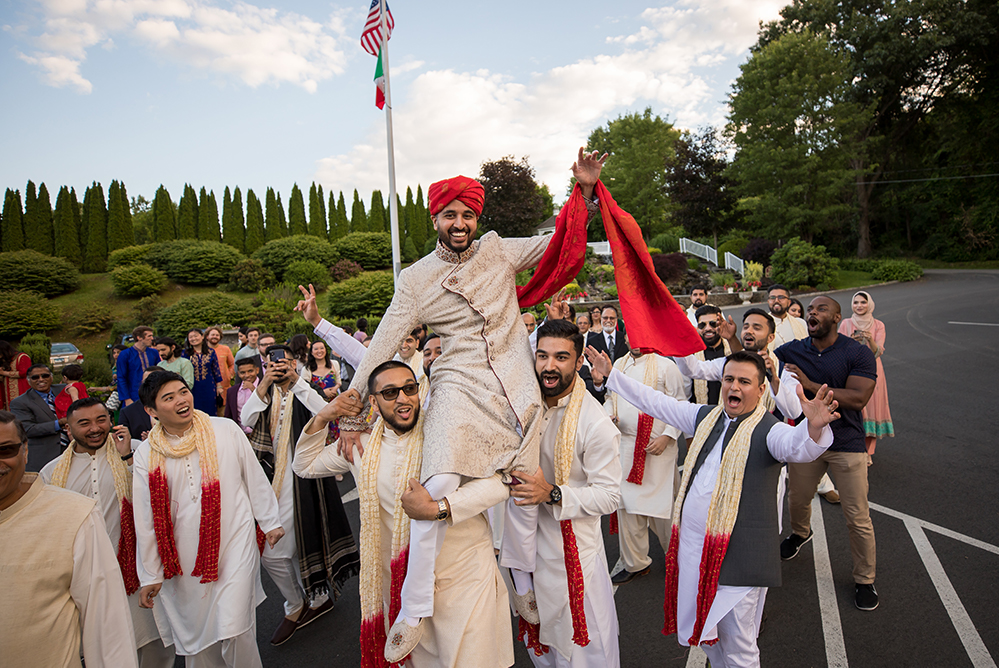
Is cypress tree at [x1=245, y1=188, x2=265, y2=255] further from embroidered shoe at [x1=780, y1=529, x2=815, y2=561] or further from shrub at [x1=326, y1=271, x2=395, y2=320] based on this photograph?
embroidered shoe at [x1=780, y1=529, x2=815, y2=561]

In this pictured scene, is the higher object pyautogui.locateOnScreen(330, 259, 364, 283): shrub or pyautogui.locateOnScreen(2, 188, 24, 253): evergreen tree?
pyautogui.locateOnScreen(2, 188, 24, 253): evergreen tree

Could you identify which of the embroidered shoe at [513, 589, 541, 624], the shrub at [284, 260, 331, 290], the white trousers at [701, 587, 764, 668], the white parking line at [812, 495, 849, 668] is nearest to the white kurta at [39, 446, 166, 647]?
the embroidered shoe at [513, 589, 541, 624]

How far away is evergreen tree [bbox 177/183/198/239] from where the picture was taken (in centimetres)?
3494

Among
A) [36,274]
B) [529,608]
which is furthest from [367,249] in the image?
[529,608]

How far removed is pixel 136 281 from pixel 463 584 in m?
28.3

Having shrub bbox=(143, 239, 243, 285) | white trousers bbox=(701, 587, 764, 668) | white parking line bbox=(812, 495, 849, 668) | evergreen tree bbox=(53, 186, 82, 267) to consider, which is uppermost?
evergreen tree bbox=(53, 186, 82, 267)

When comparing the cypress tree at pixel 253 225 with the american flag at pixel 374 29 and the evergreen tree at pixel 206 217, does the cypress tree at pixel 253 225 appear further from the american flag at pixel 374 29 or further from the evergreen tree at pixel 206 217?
the american flag at pixel 374 29

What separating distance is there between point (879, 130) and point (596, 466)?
1751 inches

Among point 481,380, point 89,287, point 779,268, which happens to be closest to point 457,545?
point 481,380

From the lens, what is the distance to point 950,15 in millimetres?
29500

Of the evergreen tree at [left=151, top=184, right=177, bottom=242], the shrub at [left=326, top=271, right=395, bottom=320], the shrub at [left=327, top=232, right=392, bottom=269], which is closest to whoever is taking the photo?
the shrub at [left=326, top=271, right=395, bottom=320]

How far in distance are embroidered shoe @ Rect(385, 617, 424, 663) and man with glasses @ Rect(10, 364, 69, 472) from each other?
17.5ft

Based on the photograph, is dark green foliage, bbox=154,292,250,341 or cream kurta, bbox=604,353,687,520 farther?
dark green foliage, bbox=154,292,250,341

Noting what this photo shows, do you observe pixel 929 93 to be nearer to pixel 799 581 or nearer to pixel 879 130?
pixel 879 130
